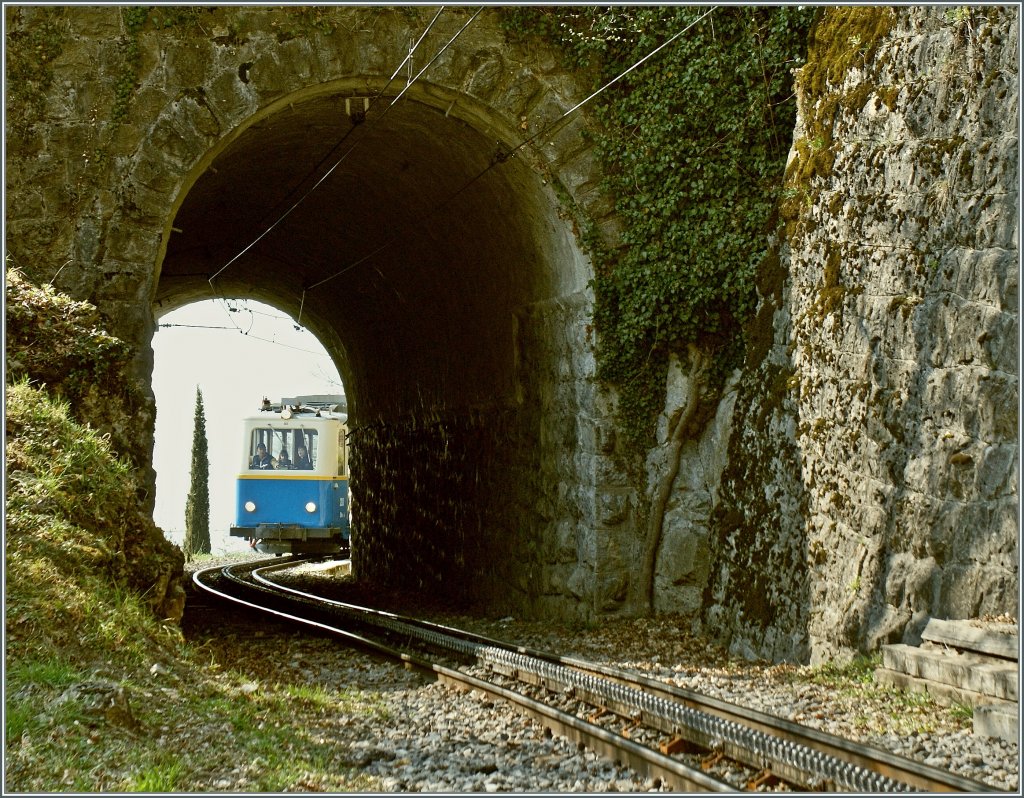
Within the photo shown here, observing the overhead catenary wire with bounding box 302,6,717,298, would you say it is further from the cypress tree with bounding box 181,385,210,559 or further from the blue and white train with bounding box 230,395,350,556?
the cypress tree with bounding box 181,385,210,559

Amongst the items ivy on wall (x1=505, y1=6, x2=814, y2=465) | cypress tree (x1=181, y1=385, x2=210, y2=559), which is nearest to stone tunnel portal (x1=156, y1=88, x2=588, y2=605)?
ivy on wall (x1=505, y1=6, x2=814, y2=465)

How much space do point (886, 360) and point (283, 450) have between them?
17937mm

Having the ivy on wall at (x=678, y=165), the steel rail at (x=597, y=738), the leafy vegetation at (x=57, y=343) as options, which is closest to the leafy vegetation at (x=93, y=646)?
the leafy vegetation at (x=57, y=343)

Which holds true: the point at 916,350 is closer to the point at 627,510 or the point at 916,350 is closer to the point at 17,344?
the point at 627,510

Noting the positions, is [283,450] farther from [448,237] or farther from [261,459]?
[448,237]

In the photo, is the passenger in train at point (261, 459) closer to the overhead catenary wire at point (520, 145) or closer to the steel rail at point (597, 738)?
the overhead catenary wire at point (520, 145)

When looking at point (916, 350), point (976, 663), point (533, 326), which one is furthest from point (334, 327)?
point (976, 663)

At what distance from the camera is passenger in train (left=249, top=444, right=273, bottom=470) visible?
24.1 metres

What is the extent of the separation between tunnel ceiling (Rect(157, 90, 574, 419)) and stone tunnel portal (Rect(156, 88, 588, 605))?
0.10 feet

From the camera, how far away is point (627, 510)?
11.4m

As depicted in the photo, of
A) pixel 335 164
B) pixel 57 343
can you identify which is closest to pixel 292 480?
pixel 335 164

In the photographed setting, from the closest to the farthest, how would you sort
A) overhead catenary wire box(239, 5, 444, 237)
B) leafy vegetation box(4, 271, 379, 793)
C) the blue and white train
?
leafy vegetation box(4, 271, 379, 793), overhead catenary wire box(239, 5, 444, 237), the blue and white train

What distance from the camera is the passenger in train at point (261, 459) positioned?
24075 millimetres

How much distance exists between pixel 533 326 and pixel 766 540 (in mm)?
4534
